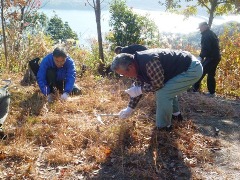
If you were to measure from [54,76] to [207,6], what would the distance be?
16.7ft

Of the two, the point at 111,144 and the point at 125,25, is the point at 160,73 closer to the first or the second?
the point at 111,144

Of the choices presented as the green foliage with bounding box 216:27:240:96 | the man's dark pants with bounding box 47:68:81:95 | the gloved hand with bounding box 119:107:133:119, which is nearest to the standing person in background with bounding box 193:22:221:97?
the green foliage with bounding box 216:27:240:96

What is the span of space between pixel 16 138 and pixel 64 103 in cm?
121

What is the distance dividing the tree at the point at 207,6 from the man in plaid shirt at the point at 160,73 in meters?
4.76

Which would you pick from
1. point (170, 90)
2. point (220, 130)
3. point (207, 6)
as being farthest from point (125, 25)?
point (170, 90)

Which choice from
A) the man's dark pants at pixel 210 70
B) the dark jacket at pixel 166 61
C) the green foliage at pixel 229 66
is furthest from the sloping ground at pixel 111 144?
the green foliage at pixel 229 66

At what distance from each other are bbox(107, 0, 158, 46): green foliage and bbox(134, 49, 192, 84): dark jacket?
5.39 m

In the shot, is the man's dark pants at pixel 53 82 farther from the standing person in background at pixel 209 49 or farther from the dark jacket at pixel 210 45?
the dark jacket at pixel 210 45

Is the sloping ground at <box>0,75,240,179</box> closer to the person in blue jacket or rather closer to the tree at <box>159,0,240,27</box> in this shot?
the person in blue jacket

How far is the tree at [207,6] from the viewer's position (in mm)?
7716

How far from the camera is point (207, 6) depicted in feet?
26.7

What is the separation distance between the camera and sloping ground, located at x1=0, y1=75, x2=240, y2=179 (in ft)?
9.71

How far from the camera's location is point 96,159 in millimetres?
3129

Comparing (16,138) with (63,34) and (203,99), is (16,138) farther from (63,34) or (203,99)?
(63,34)
